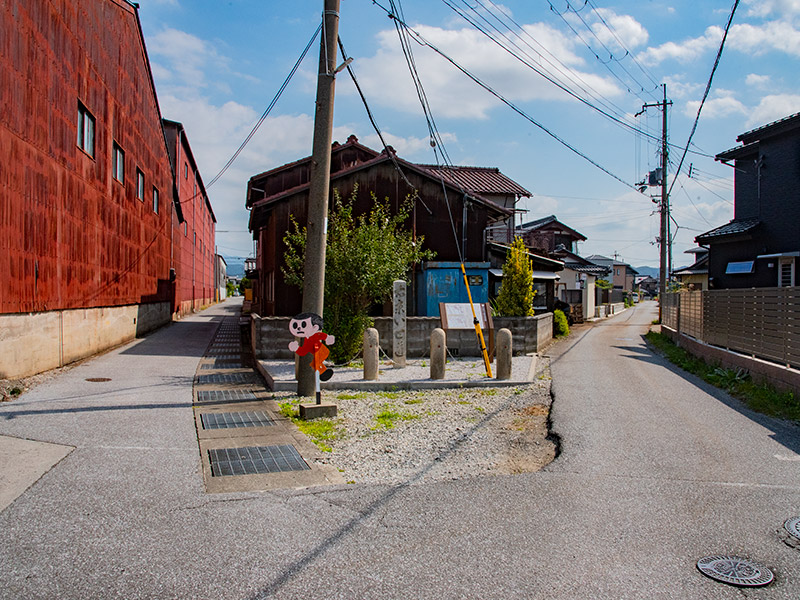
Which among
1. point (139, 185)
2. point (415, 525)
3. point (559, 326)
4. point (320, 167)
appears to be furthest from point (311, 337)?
point (559, 326)

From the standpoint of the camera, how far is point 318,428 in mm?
7422

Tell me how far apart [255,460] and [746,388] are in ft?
27.2

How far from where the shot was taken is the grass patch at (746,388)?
8.16 metres

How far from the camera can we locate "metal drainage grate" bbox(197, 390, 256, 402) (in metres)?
9.27

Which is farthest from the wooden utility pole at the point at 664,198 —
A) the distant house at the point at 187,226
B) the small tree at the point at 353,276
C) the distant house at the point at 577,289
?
the distant house at the point at 187,226

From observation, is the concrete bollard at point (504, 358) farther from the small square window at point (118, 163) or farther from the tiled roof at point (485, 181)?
the tiled roof at point (485, 181)

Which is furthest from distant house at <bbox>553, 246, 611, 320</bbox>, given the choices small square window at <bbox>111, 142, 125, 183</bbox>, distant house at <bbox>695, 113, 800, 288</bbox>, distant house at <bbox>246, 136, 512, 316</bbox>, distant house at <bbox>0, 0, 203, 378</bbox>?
small square window at <bbox>111, 142, 125, 183</bbox>

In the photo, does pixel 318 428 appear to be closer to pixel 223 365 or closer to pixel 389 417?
pixel 389 417

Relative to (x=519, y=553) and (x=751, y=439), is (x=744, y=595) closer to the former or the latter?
(x=519, y=553)

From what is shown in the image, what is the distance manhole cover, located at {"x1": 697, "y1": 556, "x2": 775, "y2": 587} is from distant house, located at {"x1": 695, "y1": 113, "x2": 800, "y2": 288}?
19.1 meters

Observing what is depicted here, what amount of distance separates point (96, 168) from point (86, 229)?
1.90 m

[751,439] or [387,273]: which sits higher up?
[387,273]

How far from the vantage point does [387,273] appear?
523 inches

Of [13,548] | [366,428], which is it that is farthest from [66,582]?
[366,428]
